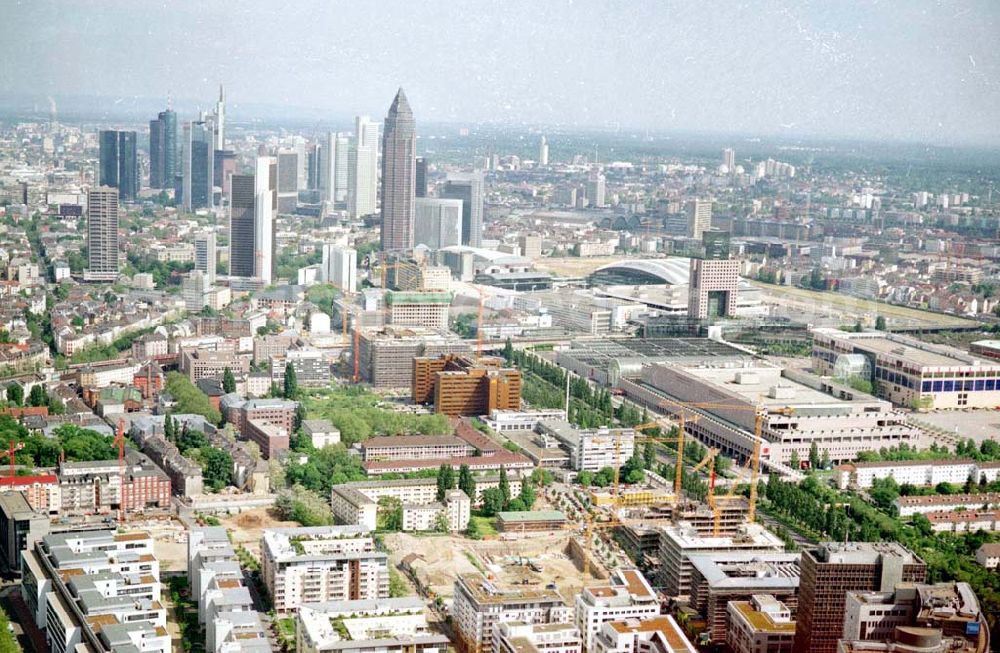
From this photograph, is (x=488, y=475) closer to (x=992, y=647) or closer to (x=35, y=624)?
(x=35, y=624)

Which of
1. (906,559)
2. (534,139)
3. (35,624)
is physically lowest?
(35,624)

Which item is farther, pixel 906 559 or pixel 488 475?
pixel 488 475

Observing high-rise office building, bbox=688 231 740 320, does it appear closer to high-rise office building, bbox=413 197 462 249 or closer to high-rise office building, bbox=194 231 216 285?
high-rise office building, bbox=413 197 462 249

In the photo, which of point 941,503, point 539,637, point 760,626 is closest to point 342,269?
point 941,503

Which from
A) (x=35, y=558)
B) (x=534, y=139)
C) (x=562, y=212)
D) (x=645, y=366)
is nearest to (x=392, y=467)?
(x=35, y=558)

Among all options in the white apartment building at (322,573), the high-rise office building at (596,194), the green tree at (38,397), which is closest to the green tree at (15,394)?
the green tree at (38,397)

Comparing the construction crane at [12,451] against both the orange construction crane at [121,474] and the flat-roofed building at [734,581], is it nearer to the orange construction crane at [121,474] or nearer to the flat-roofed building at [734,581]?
the orange construction crane at [121,474]
